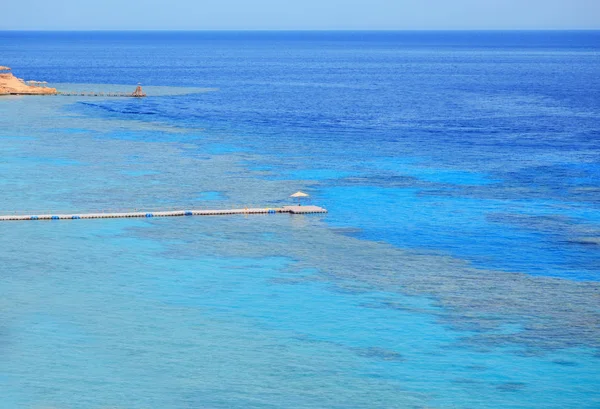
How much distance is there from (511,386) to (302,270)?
43.6 ft

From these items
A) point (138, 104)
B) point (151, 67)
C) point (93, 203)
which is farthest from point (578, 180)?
point (151, 67)

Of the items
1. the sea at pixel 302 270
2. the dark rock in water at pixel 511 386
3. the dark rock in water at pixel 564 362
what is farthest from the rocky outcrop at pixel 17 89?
the dark rock in water at pixel 511 386

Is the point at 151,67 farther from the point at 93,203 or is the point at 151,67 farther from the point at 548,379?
the point at 548,379

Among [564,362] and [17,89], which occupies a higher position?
[564,362]

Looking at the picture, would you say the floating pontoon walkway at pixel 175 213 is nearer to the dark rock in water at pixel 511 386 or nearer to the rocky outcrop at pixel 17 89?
the dark rock in water at pixel 511 386

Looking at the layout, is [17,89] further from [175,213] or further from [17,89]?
[175,213]

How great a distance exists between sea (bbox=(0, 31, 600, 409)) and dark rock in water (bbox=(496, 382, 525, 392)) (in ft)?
0.19

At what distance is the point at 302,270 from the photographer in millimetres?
40719

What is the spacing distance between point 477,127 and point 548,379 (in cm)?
6097

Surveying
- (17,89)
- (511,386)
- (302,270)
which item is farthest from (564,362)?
(17,89)

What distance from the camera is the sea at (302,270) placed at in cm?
2948

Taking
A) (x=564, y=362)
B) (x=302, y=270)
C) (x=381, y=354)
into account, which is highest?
(x=564, y=362)

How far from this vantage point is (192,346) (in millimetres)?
32062

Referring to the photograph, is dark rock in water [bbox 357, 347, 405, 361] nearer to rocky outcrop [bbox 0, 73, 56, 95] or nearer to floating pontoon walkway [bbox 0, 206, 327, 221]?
floating pontoon walkway [bbox 0, 206, 327, 221]
